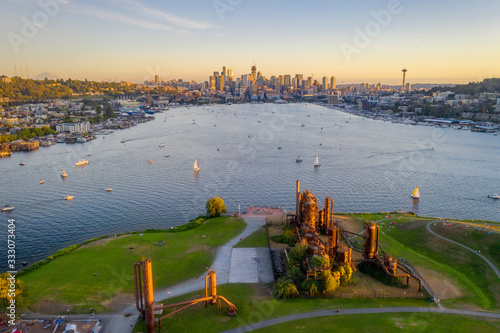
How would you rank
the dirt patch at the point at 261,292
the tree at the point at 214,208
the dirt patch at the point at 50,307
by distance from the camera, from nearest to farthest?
1. the dirt patch at the point at 50,307
2. the dirt patch at the point at 261,292
3. the tree at the point at 214,208

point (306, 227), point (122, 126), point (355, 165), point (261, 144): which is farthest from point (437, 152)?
point (122, 126)

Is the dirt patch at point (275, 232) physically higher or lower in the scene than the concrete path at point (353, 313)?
higher

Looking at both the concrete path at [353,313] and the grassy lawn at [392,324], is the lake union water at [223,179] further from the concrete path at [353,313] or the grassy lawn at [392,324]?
the grassy lawn at [392,324]

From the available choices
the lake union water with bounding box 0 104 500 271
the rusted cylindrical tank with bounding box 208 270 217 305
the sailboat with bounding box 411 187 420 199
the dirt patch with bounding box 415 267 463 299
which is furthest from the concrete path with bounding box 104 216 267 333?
the sailboat with bounding box 411 187 420 199

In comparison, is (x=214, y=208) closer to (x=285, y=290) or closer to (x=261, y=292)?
(x=261, y=292)

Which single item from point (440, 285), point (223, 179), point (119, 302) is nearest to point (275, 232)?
point (440, 285)

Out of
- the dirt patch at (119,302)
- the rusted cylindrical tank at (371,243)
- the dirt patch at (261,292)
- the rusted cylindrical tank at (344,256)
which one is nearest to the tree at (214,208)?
the dirt patch at (261,292)

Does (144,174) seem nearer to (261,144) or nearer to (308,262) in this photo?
(261,144)

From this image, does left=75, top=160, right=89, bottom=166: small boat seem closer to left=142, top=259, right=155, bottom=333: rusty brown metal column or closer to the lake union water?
the lake union water
